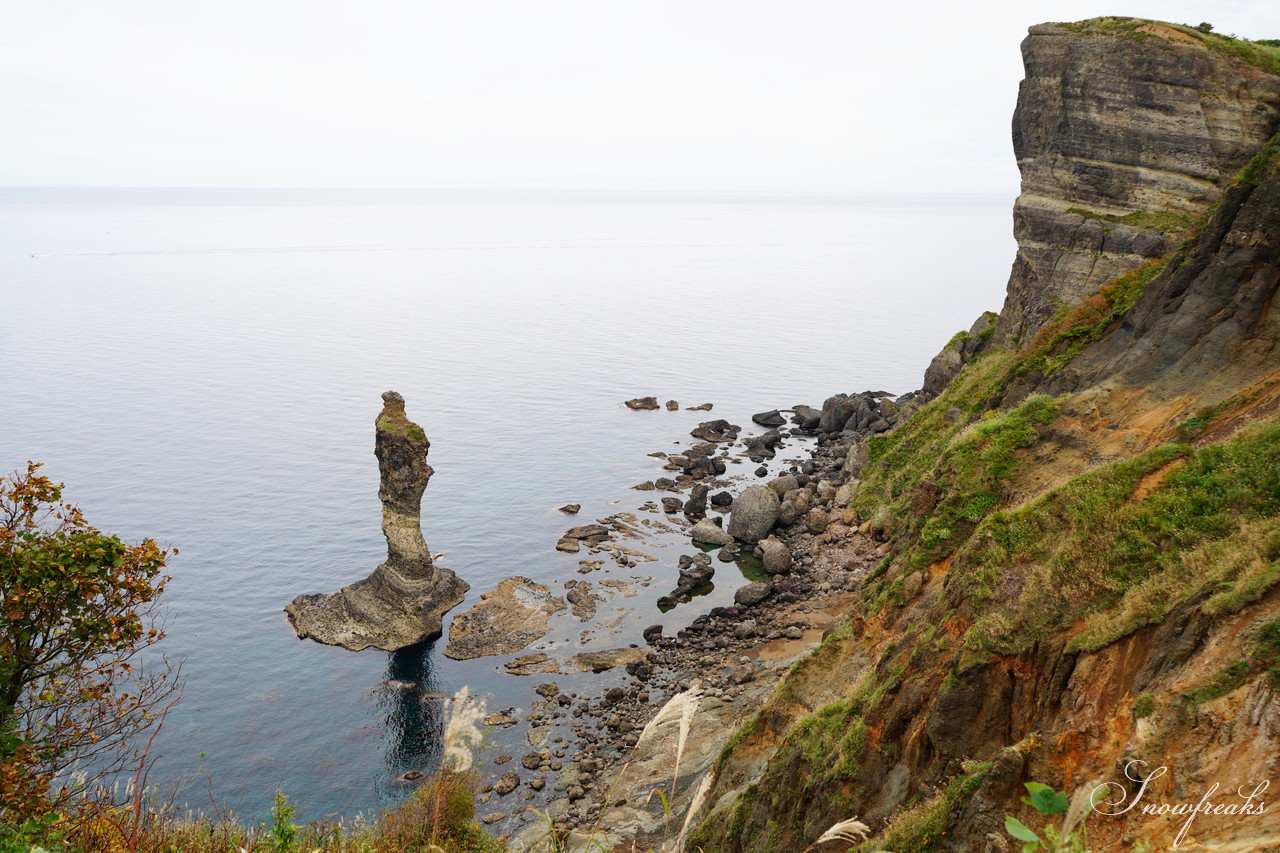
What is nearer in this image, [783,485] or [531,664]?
[531,664]

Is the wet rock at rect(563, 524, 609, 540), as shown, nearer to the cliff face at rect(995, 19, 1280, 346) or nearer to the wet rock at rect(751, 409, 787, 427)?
the wet rock at rect(751, 409, 787, 427)

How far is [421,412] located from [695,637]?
59557 mm

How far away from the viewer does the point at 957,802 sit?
14.5 metres

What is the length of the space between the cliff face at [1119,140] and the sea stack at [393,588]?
4470cm

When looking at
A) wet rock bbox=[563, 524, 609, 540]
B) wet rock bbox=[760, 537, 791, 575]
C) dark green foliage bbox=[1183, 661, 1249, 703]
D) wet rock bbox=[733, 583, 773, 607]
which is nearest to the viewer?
dark green foliage bbox=[1183, 661, 1249, 703]

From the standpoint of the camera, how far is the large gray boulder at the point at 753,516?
66.6 meters

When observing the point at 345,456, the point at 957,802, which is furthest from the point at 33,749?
the point at 345,456

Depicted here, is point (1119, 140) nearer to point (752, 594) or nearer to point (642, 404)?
point (752, 594)

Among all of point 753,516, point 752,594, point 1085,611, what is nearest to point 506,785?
point 752,594

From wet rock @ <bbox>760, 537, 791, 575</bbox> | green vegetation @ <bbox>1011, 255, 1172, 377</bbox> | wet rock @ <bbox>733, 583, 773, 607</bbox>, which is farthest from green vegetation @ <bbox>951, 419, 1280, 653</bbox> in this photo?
wet rock @ <bbox>760, 537, 791, 575</bbox>

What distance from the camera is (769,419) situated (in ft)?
325

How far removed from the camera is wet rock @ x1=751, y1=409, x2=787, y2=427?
323ft

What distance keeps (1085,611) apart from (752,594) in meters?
40.5

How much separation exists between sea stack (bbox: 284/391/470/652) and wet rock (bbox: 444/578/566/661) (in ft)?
6.61
